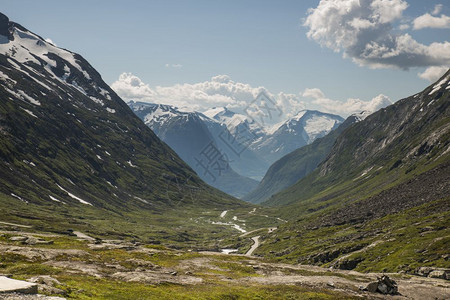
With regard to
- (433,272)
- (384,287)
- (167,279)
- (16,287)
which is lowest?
(433,272)

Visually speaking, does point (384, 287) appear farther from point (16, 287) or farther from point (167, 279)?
point (16, 287)

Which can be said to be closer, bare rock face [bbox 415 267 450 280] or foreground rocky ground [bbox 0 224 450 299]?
foreground rocky ground [bbox 0 224 450 299]

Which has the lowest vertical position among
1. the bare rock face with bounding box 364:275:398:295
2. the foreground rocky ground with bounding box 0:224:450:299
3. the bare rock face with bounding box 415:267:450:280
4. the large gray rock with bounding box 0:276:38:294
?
the bare rock face with bounding box 415:267:450:280

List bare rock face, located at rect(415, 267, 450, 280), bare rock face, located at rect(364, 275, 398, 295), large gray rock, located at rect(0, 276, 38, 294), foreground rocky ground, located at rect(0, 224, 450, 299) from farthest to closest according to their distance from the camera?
bare rock face, located at rect(415, 267, 450, 280)
bare rock face, located at rect(364, 275, 398, 295)
foreground rocky ground, located at rect(0, 224, 450, 299)
large gray rock, located at rect(0, 276, 38, 294)

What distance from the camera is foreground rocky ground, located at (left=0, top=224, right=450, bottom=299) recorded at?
4584 cm

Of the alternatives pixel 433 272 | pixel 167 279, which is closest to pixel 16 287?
pixel 167 279

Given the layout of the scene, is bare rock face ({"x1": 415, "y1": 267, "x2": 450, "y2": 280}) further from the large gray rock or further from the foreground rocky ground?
the large gray rock

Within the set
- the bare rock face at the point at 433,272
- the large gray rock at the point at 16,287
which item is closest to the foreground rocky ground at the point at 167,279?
the large gray rock at the point at 16,287

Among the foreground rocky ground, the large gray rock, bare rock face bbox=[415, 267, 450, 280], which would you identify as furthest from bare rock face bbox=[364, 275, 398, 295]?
the large gray rock

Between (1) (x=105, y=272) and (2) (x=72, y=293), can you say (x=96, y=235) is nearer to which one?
(1) (x=105, y=272)

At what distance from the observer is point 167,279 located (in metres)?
60.7

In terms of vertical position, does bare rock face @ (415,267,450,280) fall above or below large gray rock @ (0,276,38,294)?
below

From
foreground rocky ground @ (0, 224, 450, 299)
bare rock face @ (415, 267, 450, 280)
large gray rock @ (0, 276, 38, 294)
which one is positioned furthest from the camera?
bare rock face @ (415, 267, 450, 280)

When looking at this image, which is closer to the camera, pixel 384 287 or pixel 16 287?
pixel 16 287
